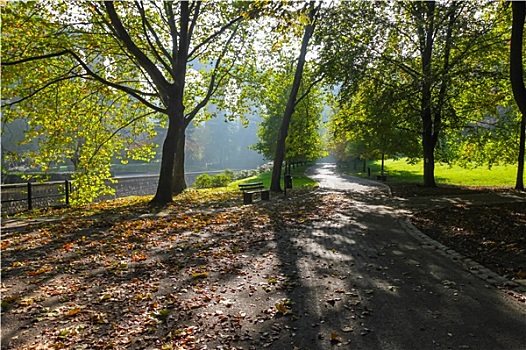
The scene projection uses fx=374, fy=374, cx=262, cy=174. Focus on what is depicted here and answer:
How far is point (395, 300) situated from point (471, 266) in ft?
7.55

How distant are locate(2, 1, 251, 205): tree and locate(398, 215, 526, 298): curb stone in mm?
10368

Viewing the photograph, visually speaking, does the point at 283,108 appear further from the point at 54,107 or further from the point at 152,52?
the point at 54,107

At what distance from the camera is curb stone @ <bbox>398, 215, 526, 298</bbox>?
5328mm

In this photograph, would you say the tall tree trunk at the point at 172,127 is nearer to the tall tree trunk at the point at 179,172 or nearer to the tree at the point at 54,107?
the tree at the point at 54,107

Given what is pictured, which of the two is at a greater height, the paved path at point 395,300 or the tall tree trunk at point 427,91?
the tall tree trunk at point 427,91

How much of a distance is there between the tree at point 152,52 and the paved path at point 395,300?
9.93 m

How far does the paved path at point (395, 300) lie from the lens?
389 centimetres

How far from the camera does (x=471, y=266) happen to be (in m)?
6.34

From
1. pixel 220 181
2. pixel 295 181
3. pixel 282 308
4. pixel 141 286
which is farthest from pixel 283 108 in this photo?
pixel 282 308

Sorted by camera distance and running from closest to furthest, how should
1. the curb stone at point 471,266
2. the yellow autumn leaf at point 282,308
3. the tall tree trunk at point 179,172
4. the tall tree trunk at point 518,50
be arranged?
the yellow autumn leaf at point 282,308 < the curb stone at point 471,266 < the tall tree trunk at point 518,50 < the tall tree trunk at point 179,172

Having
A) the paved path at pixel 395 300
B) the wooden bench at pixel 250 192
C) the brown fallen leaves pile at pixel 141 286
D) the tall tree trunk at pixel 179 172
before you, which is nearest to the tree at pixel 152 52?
the tall tree trunk at pixel 179 172

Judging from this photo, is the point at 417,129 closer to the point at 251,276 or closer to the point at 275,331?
the point at 251,276

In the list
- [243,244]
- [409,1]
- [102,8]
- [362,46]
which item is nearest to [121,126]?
[102,8]

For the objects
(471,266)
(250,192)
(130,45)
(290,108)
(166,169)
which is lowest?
(471,266)
